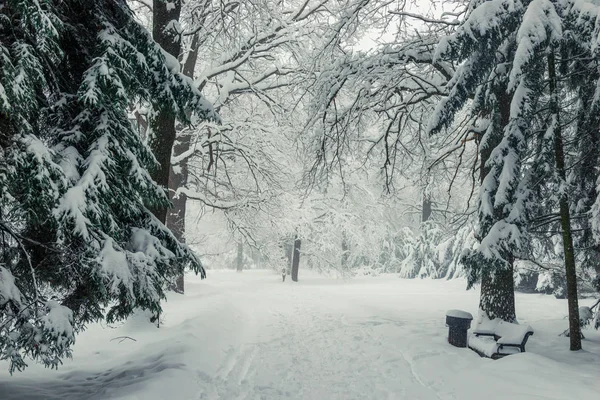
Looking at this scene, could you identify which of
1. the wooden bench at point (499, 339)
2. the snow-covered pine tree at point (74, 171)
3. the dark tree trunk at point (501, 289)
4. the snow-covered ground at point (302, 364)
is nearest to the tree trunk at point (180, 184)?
the snow-covered ground at point (302, 364)

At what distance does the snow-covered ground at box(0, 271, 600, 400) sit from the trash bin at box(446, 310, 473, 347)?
0.20m

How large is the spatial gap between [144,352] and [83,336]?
219 cm

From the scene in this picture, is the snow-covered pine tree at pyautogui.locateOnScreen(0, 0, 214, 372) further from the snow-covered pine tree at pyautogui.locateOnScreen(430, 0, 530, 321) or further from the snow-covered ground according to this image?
the snow-covered pine tree at pyautogui.locateOnScreen(430, 0, 530, 321)

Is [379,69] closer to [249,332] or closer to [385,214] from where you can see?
[249,332]

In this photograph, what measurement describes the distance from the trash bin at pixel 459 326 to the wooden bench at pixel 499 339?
0.65ft

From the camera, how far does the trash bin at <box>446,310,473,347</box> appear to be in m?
7.35

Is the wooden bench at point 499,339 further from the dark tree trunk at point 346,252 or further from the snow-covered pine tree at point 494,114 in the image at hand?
the dark tree trunk at point 346,252

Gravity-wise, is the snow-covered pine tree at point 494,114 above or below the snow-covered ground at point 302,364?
above

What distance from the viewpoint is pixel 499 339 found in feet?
21.5

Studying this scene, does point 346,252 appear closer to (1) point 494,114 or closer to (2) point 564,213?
(1) point 494,114

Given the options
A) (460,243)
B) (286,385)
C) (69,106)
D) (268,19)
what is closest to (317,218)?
(460,243)

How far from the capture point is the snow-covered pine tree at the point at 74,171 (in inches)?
134

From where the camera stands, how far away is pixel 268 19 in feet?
37.6

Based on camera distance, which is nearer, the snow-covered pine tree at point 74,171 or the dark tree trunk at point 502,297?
the snow-covered pine tree at point 74,171
